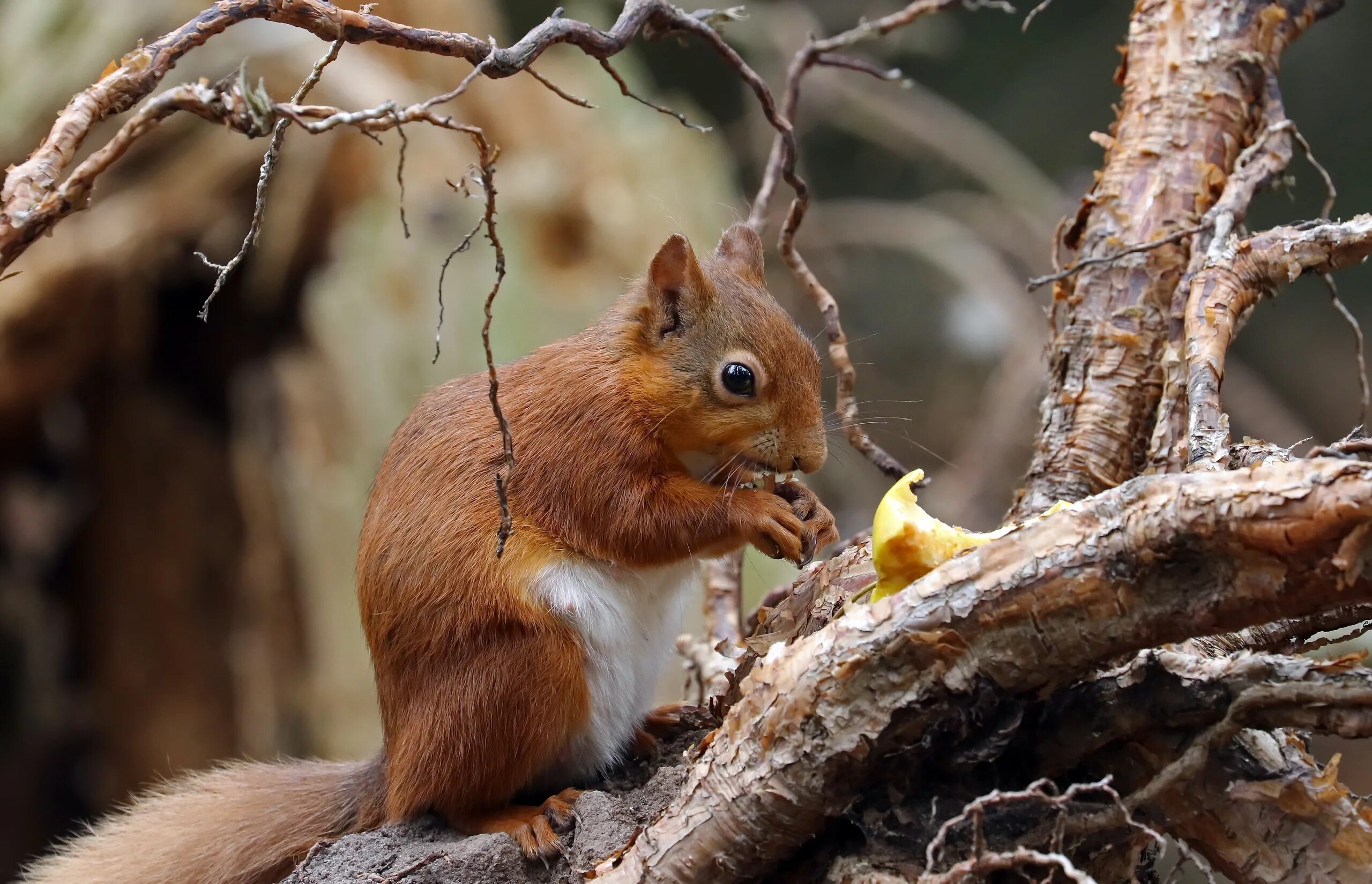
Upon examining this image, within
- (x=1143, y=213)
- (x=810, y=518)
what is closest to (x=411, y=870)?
(x=810, y=518)

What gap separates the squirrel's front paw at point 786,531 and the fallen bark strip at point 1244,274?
598 mm

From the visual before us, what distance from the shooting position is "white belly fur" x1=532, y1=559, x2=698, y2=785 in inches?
77.8

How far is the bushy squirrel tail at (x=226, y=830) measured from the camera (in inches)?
81.6

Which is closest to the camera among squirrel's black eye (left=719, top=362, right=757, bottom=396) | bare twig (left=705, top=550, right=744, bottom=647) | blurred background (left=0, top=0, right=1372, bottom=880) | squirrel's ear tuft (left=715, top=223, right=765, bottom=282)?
squirrel's black eye (left=719, top=362, right=757, bottom=396)

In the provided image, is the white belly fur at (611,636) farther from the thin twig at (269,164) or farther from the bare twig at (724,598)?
the thin twig at (269,164)

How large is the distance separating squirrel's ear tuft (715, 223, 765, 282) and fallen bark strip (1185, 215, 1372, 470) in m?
0.84

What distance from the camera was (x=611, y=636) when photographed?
2008mm

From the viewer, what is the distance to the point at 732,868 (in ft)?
4.68

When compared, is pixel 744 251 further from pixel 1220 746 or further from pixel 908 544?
pixel 1220 746

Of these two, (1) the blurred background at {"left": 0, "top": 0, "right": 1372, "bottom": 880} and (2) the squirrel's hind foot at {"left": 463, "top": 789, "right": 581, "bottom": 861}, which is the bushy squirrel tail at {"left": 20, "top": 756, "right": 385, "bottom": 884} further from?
(1) the blurred background at {"left": 0, "top": 0, "right": 1372, "bottom": 880}

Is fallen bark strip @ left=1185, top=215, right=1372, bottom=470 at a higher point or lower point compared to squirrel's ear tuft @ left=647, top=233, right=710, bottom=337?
lower

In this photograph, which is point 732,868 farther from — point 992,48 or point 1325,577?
point 992,48

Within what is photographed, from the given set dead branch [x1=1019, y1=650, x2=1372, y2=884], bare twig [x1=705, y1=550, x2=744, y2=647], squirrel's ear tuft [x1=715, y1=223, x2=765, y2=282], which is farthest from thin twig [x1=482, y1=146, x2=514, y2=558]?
bare twig [x1=705, y1=550, x2=744, y2=647]

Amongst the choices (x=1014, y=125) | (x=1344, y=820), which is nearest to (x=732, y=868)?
(x=1344, y=820)
